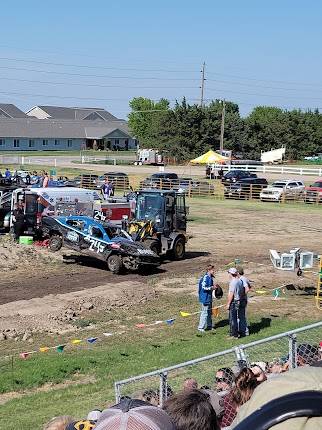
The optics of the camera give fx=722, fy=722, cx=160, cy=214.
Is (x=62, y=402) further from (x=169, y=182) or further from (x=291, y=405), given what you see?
(x=169, y=182)

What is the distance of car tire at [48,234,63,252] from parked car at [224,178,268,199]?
24.9 meters

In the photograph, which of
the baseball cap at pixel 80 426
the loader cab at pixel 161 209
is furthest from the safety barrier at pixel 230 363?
the loader cab at pixel 161 209

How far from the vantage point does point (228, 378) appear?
7359mm

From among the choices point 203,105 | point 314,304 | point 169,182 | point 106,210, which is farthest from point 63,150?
point 314,304

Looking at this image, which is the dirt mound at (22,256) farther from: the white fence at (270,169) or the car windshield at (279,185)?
the white fence at (270,169)

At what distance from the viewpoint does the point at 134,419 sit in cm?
242

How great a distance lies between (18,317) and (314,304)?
729cm

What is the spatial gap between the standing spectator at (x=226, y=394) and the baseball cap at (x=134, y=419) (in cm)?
304

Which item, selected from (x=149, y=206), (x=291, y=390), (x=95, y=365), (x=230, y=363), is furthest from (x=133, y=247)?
(x=291, y=390)

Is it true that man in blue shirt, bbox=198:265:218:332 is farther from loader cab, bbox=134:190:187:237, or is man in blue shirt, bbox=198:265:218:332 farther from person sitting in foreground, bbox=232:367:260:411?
person sitting in foreground, bbox=232:367:260:411

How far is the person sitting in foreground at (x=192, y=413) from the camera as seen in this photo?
2.92 m

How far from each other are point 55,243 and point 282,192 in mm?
24200

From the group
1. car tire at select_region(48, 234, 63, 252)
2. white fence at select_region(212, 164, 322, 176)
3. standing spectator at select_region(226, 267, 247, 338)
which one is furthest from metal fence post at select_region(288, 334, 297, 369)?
white fence at select_region(212, 164, 322, 176)

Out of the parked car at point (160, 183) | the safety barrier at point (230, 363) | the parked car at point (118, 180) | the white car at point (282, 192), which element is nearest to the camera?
the safety barrier at point (230, 363)
